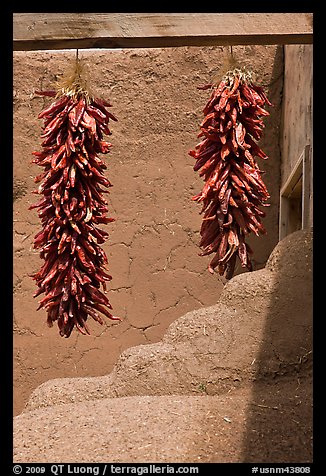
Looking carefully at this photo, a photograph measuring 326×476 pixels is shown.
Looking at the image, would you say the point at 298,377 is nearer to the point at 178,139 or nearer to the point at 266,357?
the point at 266,357

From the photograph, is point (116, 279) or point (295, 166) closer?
point (295, 166)

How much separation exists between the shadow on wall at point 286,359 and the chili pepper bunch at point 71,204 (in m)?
0.90

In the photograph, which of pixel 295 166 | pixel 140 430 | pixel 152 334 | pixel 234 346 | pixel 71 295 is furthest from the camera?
pixel 152 334

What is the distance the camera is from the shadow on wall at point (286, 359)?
9.50 ft

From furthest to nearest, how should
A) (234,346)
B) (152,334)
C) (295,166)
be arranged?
(152,334) < (295,166) < (234,346)

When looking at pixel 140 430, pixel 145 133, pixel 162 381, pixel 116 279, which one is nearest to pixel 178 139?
pixel 145 133

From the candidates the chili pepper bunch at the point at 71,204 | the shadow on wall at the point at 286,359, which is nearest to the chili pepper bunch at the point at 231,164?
the shadow on wall at the point at 286,359

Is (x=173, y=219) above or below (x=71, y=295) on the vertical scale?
above

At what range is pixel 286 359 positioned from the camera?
3488mm

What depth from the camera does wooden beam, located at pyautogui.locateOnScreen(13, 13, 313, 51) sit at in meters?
3.32

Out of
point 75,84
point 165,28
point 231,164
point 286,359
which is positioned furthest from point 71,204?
point 286,359

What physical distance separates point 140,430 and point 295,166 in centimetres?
226

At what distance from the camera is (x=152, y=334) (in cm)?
572
